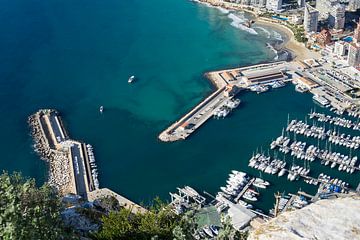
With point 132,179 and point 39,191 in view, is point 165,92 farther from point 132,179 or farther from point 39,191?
point 39,191

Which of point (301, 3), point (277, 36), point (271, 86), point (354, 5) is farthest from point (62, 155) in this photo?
point (354, 5)

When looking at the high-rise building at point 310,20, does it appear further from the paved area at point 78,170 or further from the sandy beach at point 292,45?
the paved area at point 78,170

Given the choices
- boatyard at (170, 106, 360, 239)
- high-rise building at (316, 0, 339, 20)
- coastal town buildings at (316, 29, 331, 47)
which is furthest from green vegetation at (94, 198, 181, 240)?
high-rise building at (316, 0, 339, 20)

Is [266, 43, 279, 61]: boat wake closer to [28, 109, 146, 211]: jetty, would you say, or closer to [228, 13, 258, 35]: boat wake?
[228, 13, 258, 35]: boat wake

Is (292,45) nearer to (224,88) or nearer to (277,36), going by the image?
(277,36)

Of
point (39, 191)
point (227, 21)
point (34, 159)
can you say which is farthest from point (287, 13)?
point (39, 191)

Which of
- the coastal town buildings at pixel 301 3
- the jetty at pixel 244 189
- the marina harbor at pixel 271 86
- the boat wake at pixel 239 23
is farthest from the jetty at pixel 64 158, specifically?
the coastal town buildings at pixel 301 3
